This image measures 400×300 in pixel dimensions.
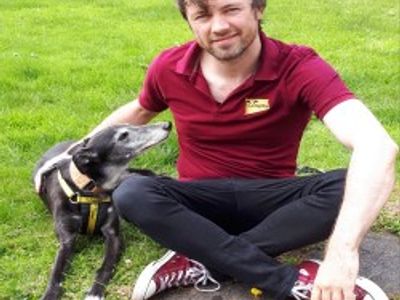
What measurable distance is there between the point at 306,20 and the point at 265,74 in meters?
7.57

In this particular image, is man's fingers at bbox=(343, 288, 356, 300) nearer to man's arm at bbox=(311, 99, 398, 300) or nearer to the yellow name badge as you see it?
man's arm at bbox=(311, 99, 398, 300)

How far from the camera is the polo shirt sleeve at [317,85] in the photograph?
135 inches

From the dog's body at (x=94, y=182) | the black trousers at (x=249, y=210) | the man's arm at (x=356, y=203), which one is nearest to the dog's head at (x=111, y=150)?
the dog's body at (x=94, y=182)

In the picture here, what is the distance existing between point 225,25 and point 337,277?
4.69 feet

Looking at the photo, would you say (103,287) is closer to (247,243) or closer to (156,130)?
(247,243)

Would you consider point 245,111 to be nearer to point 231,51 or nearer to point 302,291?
point 231,51

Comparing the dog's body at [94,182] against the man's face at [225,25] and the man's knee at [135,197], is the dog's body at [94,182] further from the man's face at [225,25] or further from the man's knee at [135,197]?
the man's face at [225,25]

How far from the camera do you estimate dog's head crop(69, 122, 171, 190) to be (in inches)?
178

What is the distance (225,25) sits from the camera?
144 inches

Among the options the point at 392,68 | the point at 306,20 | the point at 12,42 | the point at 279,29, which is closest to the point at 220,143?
the point at 392,68

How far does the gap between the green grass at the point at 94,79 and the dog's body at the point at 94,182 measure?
0.12 m

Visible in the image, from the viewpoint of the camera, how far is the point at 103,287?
158 inches

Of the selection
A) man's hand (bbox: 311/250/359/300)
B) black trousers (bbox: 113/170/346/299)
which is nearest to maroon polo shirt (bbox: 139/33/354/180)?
black trousers (bbox: 113/170/346/299)

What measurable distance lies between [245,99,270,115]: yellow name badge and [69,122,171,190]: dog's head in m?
0.97
